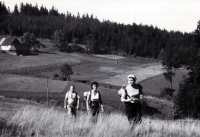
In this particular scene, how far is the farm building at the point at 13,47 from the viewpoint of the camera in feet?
316

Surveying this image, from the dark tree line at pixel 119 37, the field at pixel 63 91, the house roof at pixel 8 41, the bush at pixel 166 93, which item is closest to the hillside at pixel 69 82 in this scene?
the field at pixel 63 91

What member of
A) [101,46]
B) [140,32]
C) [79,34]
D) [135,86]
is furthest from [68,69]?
[140,32]

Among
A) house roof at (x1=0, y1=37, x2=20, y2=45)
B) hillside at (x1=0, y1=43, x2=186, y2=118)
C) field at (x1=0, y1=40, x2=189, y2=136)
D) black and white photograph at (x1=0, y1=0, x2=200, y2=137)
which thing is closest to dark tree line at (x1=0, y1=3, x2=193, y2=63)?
black and white photograph at (x1=0, y1=0, x2=200, y2=137)

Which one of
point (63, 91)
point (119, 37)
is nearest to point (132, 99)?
point (63, 91)

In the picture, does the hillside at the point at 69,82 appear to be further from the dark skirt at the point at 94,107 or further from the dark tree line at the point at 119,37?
the dark tree line at the point at 119,37

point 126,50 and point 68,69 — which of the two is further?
point 126,50

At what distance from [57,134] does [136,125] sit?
2.21 m

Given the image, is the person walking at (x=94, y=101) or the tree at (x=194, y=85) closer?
the person walking at (x=94, y=101)

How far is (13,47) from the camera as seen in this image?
320ft

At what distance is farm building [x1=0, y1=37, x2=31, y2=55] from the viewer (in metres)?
96.4

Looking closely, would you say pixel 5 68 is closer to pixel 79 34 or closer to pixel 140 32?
pixel 79 34

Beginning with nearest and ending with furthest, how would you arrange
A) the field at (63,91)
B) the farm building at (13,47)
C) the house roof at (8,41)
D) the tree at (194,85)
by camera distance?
the field at (63,91) → the tree at (194,85) → the farm building at (13,47) → the house roof at (8,41)

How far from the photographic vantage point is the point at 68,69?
6278 centimetres

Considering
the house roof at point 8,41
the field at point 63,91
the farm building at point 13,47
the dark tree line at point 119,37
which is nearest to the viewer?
the field at point 63,91
